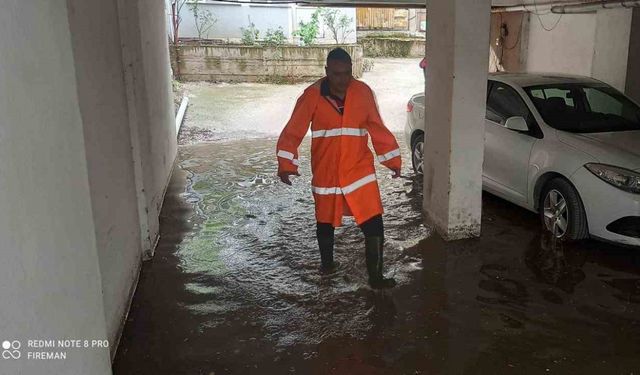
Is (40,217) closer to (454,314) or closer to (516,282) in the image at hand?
(454,314)

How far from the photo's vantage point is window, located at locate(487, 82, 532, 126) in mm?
6191

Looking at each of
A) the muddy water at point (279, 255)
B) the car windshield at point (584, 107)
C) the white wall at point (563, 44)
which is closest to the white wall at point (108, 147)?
the muddy water at point (279, 255)

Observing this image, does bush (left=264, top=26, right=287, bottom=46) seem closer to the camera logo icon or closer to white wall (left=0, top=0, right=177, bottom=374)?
white wall (left=0, top=0, right=177, bottom=374)

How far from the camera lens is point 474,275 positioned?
4.92 m

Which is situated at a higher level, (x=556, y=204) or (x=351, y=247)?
(x=556, y=204)

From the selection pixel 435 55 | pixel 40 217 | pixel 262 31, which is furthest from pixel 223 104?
pixel 40 217

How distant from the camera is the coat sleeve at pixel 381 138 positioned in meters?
4.45

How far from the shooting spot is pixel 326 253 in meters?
4.97

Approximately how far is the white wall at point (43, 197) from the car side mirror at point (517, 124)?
438 centimetres

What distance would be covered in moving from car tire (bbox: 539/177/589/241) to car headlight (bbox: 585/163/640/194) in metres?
0.31

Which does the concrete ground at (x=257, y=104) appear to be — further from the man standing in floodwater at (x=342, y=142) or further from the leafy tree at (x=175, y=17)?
the man standing in floodwater at (x=342, y=142)

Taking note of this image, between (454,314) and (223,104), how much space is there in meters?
11.9

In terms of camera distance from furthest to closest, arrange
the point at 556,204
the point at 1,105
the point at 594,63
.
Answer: the point at 594,63 → the point at 556,204 → the point at 1,105

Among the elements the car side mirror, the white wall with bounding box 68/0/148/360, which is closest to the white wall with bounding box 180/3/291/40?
the car side mirror
